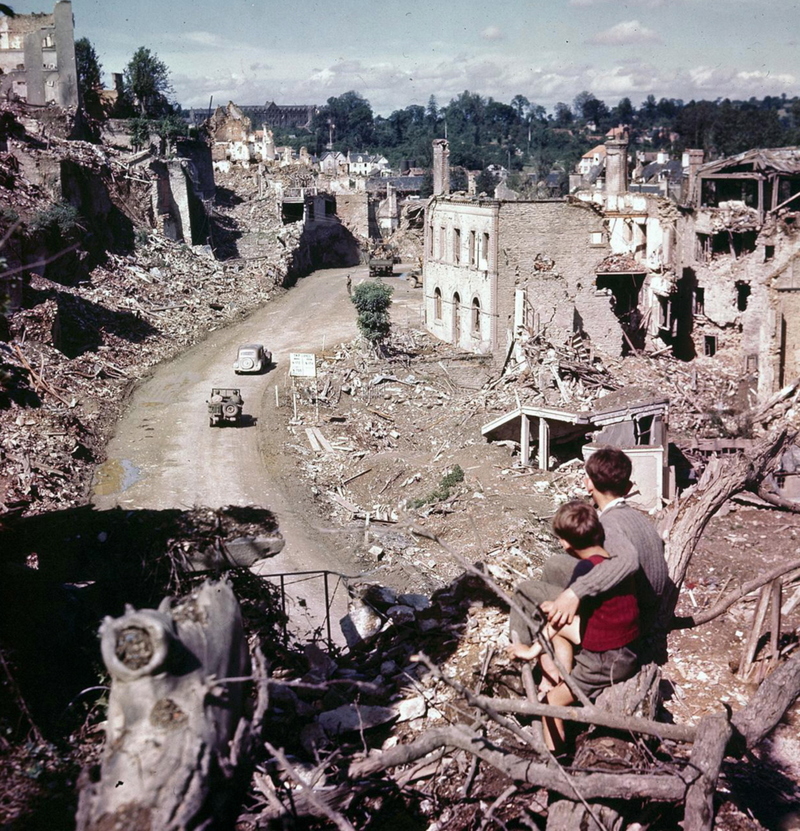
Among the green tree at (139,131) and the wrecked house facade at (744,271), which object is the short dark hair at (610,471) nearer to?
the wrecked house facade at (744,271)

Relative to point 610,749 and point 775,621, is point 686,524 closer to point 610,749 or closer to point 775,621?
point 775,621

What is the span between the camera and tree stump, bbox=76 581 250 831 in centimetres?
289

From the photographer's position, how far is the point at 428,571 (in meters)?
14.9

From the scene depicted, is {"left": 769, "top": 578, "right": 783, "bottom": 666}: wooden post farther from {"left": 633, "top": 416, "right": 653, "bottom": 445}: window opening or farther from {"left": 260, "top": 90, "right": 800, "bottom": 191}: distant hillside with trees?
{"left": 260, "top": 90, "right": 800, "bottom": 191}: distant hillside with trees

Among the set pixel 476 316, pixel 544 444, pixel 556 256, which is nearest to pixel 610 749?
pixel 544 444

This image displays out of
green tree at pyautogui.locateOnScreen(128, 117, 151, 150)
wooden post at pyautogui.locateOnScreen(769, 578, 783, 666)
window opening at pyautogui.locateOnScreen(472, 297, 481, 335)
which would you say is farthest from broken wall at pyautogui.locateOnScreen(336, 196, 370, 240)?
wooden post at pyautogui.locateOnScreen(769, 578, 783, 666)

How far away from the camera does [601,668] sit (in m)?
4.55

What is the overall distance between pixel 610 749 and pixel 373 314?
25.2m

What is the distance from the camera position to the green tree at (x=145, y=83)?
55000 millimetres

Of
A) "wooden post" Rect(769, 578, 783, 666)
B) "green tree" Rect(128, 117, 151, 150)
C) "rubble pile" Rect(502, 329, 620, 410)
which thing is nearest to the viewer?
"wooden post" Rect(769, 578, 783, 666)

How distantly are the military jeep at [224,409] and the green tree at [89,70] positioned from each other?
3376 cm

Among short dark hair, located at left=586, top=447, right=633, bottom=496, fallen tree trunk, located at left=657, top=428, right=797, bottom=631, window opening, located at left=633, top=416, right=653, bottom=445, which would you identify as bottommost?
window opening, located at left=633, top=416, right=653, bottom=445

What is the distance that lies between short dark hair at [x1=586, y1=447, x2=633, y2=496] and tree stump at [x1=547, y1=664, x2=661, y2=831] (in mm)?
1027

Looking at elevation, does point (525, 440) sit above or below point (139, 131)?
below
